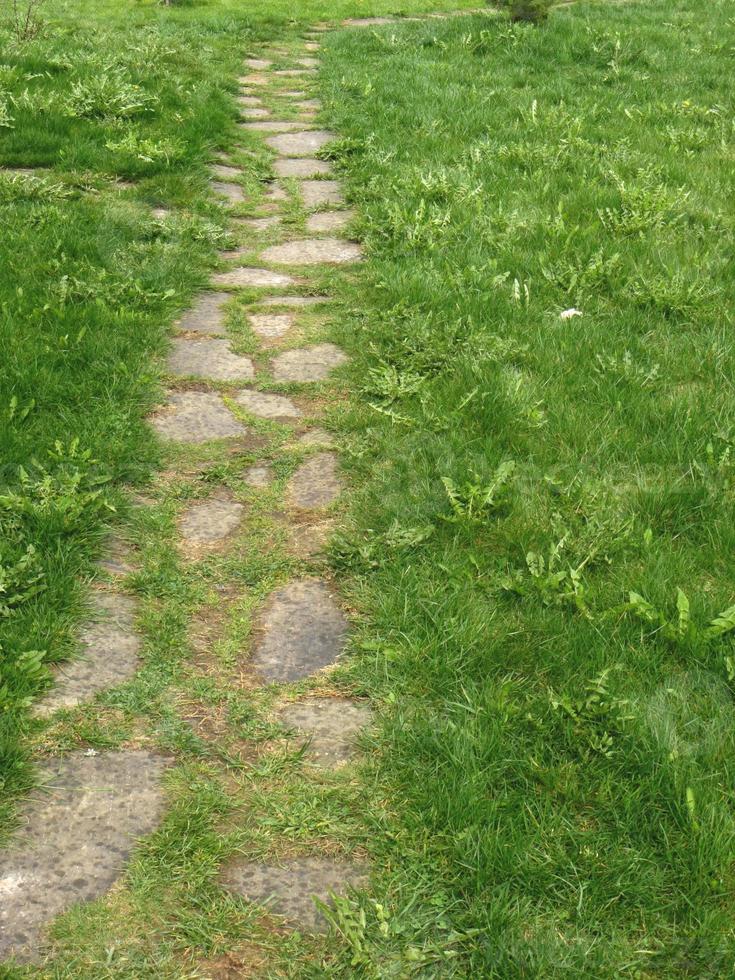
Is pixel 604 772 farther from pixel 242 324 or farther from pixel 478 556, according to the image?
pixel 242 324

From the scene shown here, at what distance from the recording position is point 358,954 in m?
1.98

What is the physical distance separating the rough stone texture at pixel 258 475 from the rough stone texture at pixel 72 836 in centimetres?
146

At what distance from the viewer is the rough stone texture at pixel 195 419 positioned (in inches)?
159

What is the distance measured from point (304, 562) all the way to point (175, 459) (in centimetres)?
89

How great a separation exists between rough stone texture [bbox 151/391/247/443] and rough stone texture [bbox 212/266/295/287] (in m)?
1.44

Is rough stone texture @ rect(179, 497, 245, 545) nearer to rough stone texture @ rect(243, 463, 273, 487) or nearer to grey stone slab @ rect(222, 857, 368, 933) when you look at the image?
rough stone texture @ rect(243, 463, 273, 487)

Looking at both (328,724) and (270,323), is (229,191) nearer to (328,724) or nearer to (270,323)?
(270,323)

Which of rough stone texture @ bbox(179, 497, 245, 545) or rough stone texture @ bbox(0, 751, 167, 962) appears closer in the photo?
rough stone texture @ bbox(0, 751, 167, 962)

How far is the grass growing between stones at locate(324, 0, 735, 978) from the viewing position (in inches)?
82.9

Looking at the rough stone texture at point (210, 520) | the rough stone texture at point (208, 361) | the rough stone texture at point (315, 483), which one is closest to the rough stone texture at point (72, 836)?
the rough stone texture at point (210, 520)

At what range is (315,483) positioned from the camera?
3758mm

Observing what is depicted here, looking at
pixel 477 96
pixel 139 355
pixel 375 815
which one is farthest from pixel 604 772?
pixel 477 96

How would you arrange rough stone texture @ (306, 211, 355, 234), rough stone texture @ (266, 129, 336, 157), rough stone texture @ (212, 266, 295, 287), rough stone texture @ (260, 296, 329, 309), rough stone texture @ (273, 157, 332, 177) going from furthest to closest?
rough stone texture @ (266, 129, 336, 157) < rough stone texture @ (273, 157, 332, 177) < rough stone texture @ (306, 211, 355, 234) < rough stone texture @ (212, 266, 295, 287) < rough stone texture @ (260, 296, 329, 309)

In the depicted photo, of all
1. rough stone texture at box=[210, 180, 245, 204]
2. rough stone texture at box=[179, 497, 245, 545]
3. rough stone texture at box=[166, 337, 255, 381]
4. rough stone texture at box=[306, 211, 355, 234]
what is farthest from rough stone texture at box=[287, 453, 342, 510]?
rough stone texture at box=[210, 180, 245, 204]
